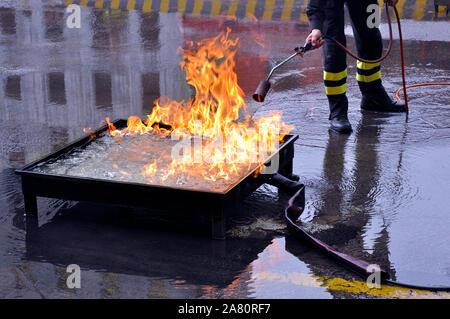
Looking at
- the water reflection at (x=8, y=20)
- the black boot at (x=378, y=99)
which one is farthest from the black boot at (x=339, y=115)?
the water reflection at (x=8, y=20)

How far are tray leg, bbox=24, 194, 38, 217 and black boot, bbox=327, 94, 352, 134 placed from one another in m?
2.96

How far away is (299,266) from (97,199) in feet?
4.36

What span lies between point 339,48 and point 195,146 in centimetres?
215

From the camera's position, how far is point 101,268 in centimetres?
385

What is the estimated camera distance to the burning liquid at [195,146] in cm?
457

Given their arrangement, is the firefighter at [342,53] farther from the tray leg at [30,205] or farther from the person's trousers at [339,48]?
the tray leg at [30,205]

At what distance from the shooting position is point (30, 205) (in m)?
4.50

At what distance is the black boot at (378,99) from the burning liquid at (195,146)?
1.94 meters

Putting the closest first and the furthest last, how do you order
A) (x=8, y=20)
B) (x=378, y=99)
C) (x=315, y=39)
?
1. (x=315, y=39)
2. (x=378, y=99)
3. (x=8, y=20)

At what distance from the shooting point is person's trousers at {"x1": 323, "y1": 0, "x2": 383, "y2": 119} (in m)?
6.43

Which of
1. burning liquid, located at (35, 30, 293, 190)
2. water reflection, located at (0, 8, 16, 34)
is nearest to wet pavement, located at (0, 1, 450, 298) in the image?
burning liquid, located at (35, 30, 293, 190)

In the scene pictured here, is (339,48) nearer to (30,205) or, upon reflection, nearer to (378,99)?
(378,99)

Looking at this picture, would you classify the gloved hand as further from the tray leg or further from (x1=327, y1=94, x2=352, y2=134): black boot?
the tray leg

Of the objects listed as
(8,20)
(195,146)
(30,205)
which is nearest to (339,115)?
(195,146)
